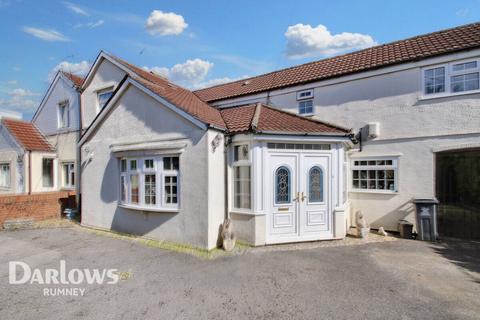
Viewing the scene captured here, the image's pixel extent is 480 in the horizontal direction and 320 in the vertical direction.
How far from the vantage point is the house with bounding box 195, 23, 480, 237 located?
8.44 meters

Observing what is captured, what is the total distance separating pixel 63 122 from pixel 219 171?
12997mm

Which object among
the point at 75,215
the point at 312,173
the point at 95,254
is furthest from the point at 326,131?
the point at 75,215

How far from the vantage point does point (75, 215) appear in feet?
41.5

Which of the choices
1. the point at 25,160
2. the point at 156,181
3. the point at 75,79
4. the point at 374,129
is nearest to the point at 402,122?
the point at 374,129

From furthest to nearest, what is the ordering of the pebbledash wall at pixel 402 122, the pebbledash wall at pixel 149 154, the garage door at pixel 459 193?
the garage door at pixel 459 193, the pebbledash wall at pixel 402 122, the pebbledash wall at pixel 149 154

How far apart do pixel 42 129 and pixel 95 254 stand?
13.1 metres

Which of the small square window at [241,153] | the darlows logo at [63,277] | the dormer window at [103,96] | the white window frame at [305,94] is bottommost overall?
the darlows logo at [63,277]

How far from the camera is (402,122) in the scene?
930 centimetres

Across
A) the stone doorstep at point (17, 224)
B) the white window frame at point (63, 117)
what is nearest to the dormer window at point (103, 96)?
the white window frame at point (63, 117)

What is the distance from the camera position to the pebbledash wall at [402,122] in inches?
332

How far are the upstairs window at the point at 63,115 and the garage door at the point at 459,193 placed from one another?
62.4 feet

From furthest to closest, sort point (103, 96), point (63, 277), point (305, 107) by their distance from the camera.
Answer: point (103, 96), point (305, 107), point (63, 277)

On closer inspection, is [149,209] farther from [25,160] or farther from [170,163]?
[25,160]

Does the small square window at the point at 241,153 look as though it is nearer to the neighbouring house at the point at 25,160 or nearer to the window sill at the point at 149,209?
the window sill at the point at 149,209
